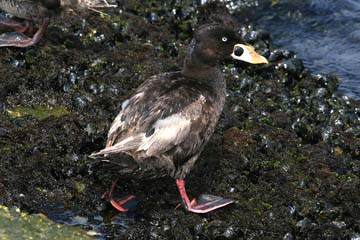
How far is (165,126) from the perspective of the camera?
796 centimetres

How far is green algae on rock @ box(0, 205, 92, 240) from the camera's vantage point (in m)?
7.51

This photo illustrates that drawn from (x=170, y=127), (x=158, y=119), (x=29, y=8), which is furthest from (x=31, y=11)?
(x=170, y=127)

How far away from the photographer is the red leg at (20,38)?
10711mm

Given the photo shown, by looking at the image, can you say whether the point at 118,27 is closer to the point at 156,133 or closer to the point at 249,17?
the point at 249,17

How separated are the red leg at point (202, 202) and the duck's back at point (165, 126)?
0.51 feet

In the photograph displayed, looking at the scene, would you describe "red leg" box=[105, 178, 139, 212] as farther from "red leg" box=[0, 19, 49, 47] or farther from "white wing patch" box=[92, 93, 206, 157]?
"red leg" box=[0, 19, 49, 47]

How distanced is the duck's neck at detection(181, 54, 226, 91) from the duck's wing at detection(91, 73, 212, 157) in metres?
0.39

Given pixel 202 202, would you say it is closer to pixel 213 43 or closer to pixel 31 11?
pixel 213 43

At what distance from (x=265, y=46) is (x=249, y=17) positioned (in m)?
1.58

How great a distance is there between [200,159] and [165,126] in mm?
1174

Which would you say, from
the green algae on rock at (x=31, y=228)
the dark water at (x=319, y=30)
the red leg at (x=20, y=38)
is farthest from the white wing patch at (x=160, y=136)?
the dark water at (x=319, y=30)

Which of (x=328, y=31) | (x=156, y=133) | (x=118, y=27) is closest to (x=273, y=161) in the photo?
(x=156, y=133)

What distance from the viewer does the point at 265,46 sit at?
12023 mm

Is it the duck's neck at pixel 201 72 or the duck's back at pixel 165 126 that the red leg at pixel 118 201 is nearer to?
the duck's back at pixel 165 126
